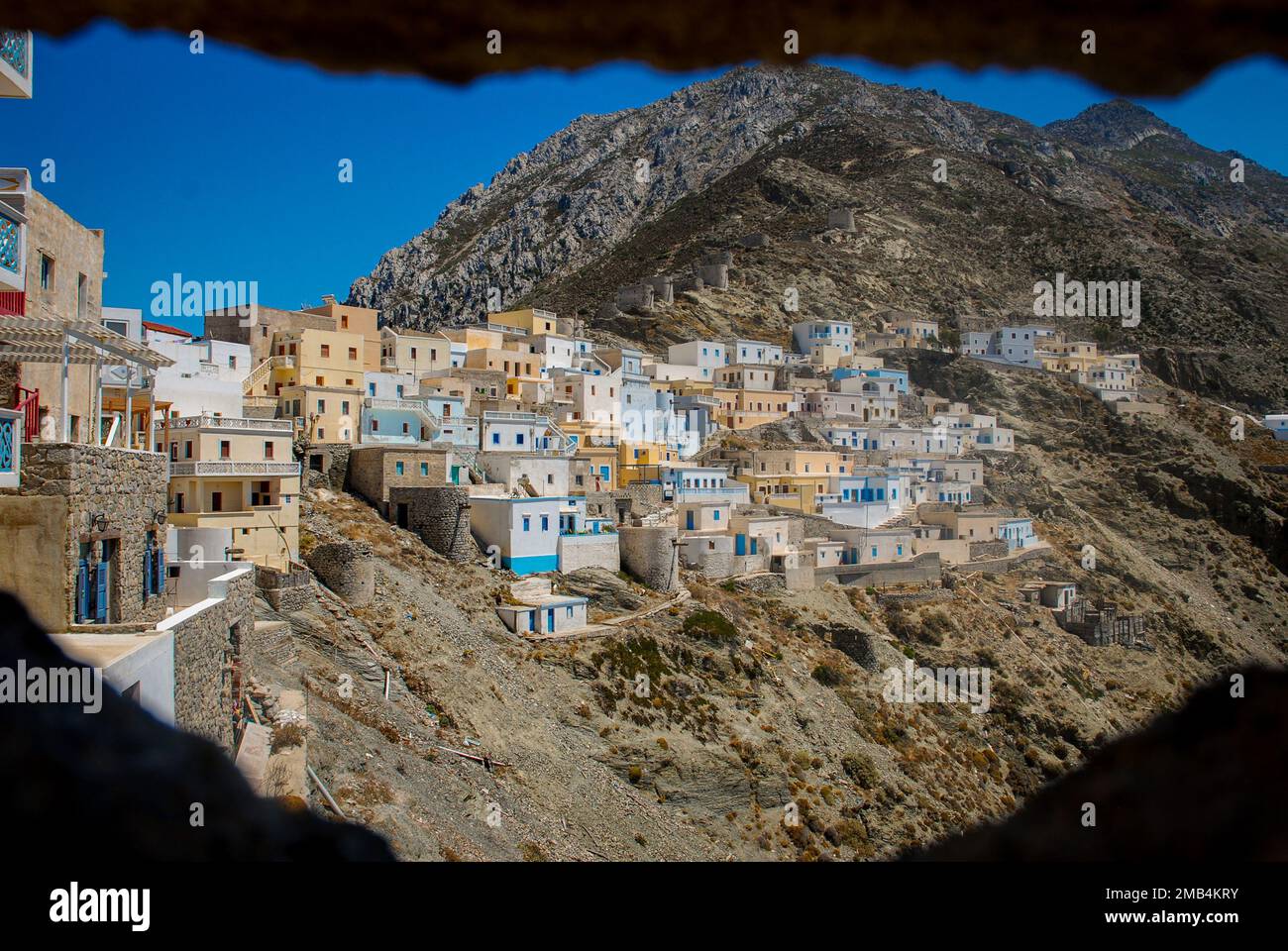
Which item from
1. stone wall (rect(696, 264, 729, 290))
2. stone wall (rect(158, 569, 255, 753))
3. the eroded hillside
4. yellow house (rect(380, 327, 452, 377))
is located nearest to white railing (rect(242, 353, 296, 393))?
yellow house (rect(380, 327, 452, 377))

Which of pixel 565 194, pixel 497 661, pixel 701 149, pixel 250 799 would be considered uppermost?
pixel 701 149

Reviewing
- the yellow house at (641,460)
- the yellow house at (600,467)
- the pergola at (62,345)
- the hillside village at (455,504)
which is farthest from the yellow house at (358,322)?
the pergola at (62,345)

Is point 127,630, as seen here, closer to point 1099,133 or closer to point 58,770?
point 58,770

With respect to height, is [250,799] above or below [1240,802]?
below

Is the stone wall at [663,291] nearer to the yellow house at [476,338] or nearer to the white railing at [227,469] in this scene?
the yellow house at [476,338]

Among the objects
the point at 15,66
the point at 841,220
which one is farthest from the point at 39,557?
the point at 841,220

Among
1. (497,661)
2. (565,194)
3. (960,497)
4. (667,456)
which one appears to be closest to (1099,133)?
(565,194)

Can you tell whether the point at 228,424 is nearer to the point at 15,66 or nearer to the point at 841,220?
the point at 15,66
